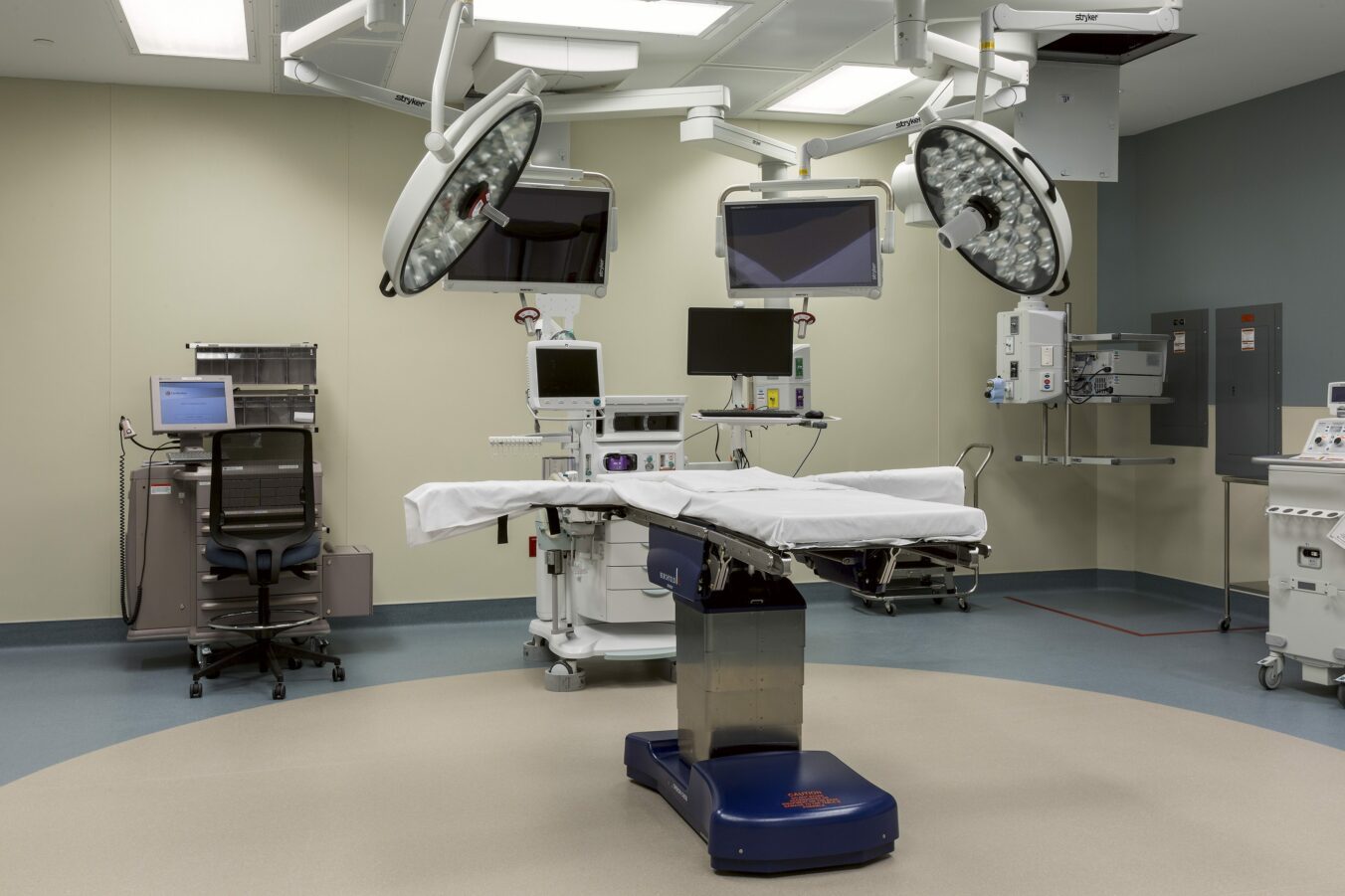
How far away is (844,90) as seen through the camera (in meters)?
6.52

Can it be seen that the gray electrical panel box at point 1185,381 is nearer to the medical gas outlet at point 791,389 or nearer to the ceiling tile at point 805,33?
the medical gas outlet at point 791,389

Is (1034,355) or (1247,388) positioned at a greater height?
(1034,355)

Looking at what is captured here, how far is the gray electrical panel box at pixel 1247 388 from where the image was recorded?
6691 millimetres

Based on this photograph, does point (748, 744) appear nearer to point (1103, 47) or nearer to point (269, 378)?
point (269, 378)

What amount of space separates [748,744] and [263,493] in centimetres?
292

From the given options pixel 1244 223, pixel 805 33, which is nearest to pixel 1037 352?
pixel 1244 223

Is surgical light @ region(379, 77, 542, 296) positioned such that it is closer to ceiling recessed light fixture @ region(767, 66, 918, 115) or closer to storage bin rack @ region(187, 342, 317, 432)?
storage bin rack @ region(187, 342, 317, 432)

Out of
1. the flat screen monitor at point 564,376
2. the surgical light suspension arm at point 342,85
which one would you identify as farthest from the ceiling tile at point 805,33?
the surgical light suspension arm at point 342,85

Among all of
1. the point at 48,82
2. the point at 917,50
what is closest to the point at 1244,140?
the point at 917,50

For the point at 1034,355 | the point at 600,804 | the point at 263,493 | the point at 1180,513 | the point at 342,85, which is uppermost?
the point at 342,85

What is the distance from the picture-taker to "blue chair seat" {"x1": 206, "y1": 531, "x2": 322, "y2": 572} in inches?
203

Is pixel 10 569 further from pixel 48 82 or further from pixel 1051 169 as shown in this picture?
pixel 1051 169

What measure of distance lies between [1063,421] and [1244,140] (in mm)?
2044

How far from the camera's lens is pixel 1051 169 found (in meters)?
5.53
